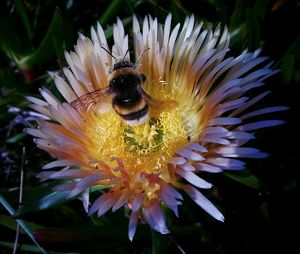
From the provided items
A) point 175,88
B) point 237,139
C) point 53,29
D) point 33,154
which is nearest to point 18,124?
point 33,154

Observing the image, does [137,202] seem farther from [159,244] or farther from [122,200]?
[159,244]

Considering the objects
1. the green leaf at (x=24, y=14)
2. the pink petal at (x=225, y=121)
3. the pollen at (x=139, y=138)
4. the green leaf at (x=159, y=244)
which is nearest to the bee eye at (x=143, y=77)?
the pollen at (x=139, y=138)

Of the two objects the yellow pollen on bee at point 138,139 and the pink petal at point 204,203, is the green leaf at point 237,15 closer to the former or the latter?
the yellow pollen on bee at point 138,139

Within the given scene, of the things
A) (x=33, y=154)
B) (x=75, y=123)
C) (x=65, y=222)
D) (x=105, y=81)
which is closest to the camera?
(x=75, y=123)

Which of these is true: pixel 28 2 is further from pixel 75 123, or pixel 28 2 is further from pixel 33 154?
pixel 75 123

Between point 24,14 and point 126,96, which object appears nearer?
point 126,96

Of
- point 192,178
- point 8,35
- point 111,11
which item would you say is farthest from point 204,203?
point 8,35
